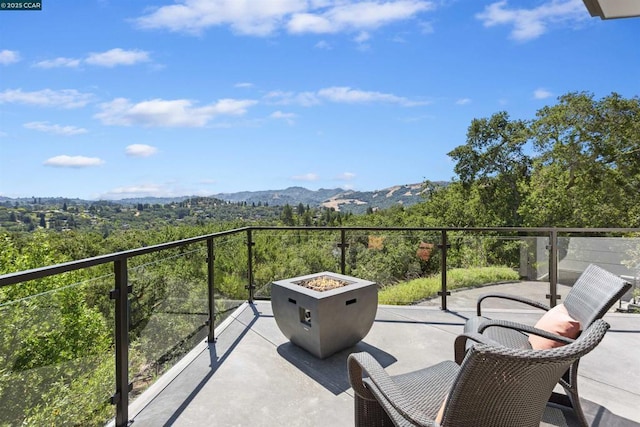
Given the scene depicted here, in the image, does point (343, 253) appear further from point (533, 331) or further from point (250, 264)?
point (533, 331)

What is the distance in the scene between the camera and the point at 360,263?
5688 mm

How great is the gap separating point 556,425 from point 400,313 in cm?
245

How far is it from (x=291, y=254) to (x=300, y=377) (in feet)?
10.4

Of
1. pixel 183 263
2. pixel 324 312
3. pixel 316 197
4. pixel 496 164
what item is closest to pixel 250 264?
pixel 183 263

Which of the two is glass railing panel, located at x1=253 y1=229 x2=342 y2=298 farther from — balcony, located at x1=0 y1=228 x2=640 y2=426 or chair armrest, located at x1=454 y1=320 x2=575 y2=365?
chair armrest, located at x1=454 y1=320 x2=575 y2=365

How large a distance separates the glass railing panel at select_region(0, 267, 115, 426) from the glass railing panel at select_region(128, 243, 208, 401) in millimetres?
189

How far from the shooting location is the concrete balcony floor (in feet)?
8.06

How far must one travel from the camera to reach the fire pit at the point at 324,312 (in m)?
3.22

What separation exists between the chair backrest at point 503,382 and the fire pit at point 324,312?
189cm

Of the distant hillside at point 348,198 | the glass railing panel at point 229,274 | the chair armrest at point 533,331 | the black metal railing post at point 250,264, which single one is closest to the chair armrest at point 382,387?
the chair armrest at point 533,331

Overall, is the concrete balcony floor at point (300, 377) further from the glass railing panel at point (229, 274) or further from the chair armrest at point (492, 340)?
the chair armrest at point (492, 340)

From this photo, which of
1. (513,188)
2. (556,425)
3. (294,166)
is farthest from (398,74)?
(294,166)

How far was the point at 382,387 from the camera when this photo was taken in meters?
1.57

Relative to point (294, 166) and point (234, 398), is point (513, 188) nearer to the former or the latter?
point (234, 398)
